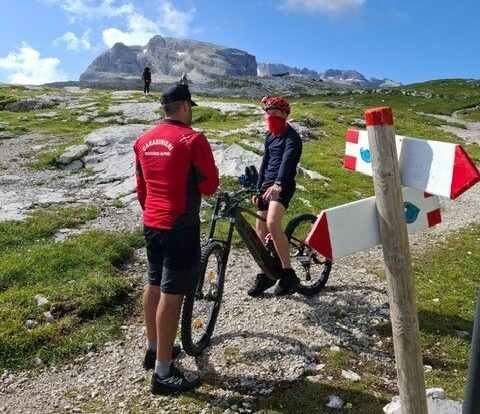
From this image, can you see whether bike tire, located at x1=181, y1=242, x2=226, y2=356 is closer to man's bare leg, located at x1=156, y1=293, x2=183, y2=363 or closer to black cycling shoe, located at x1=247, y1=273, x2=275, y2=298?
man's bare leg, located at x1=156, y1=293, x2=183, y2=363

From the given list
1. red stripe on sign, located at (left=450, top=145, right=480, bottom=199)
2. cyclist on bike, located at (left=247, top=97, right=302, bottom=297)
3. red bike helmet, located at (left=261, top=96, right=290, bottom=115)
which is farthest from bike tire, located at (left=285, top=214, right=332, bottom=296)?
red stripe on sign, located at (left=450, top=145, right=480, bottom=199)

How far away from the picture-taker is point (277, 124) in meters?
9.37

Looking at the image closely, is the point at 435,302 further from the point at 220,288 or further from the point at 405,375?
the point at 405,375

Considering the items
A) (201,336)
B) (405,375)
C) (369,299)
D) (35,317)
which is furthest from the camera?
(369,299)

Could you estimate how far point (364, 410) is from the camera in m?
6.46

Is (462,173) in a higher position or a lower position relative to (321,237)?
higher

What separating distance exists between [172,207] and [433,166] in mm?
3671

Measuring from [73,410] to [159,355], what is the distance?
141 centimetres

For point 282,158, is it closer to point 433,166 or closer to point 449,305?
point 449,305

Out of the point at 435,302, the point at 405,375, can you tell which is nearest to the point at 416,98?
the point at 435,302

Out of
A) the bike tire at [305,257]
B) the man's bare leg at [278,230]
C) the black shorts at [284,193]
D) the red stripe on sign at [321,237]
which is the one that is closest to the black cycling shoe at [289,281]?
the man's bare leg at [278,230]

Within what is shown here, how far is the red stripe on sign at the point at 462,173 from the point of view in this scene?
3441 millimetres

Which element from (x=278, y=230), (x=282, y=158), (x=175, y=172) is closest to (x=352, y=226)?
(x=175, y=172)

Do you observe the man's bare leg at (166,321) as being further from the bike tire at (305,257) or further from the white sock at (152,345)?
the bike tire at (305,257)
